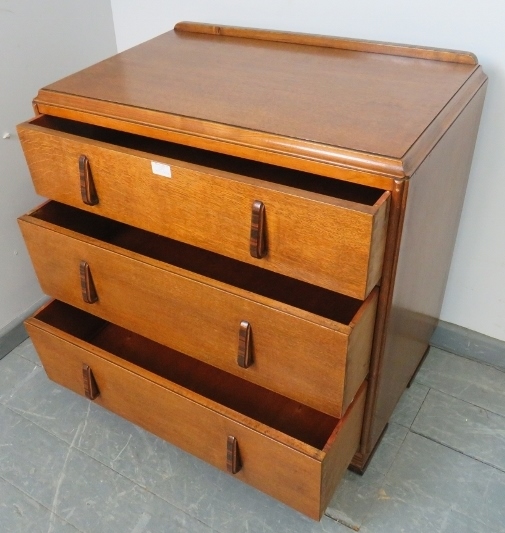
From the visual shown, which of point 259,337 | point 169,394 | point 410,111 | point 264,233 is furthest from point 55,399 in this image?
point 410,111

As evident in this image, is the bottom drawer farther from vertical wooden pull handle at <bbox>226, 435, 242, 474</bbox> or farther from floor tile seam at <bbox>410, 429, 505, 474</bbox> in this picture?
floor tile seam at <bbox>410, 429, 505, 474</bbox>

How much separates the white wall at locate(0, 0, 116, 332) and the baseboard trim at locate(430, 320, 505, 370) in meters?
A: 0.94

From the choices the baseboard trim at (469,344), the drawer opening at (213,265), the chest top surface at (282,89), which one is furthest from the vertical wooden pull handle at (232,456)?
the baseboard trim at (469,344)

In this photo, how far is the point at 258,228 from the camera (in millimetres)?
699

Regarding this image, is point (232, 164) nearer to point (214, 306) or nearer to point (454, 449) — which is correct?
point (214, 306)

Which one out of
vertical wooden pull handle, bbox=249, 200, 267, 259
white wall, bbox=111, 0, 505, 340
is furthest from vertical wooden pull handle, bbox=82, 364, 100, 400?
white wall, bbox=111, 0, 505, 340

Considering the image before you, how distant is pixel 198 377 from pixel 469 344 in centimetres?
60

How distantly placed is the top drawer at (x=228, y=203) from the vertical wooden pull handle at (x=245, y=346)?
0.10 m

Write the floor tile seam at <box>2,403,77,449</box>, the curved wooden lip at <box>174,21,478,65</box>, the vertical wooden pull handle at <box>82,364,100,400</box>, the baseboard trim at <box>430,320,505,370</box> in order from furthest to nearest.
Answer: the baseboard trim at <box>430,320,505,370</box> → the floor tile seam at <box>2,403,77,449</box> → the vertical wooden pull handle at <box>82,364,100,400</box> → the curved wooden lip at <box>174,21,478,65</box>

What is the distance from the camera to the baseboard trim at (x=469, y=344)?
121cm

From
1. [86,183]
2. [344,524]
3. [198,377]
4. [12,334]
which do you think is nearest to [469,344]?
[344,524]

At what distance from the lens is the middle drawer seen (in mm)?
749

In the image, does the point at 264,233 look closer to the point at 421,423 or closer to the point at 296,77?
the point at 296,77

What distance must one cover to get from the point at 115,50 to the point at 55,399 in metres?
0.79
